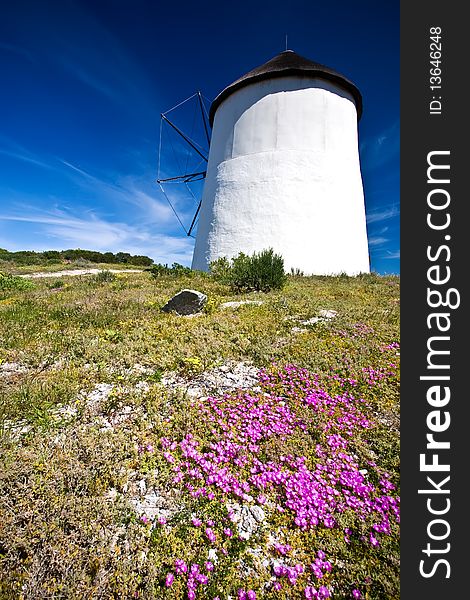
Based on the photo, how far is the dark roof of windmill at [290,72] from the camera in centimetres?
1659

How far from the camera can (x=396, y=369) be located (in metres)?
4.86

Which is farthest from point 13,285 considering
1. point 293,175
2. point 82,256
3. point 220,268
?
point 82,256

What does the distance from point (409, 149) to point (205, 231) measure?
15.8m

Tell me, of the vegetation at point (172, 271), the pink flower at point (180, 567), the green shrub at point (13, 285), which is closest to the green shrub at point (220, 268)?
the vegetation at point (172, 271)

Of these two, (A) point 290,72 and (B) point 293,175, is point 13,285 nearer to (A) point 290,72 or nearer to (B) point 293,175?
(B) point 293,175

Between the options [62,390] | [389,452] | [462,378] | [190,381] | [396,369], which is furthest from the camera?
[396,369]

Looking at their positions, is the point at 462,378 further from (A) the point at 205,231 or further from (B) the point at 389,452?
(A) the point at 205,231

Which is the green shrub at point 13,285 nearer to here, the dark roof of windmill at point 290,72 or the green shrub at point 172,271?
the green shrub at point 172,271

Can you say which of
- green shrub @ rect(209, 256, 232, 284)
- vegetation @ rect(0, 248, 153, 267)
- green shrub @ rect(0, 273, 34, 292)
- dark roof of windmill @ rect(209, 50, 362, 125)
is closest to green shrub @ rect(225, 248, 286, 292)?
green shrub @ rect(209, 256, 232, 284)

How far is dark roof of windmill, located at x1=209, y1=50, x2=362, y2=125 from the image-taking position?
54.4 ft

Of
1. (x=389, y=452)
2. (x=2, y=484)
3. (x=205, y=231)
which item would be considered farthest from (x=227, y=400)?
(x=205, y=231)

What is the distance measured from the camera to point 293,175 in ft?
53.1

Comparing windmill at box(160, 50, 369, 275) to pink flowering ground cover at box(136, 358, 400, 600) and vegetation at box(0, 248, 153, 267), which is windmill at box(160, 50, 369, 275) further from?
vegetation at box(0, 248, 153, 267)

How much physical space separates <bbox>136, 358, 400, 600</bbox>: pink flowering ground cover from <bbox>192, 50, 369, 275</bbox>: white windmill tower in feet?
42.6
